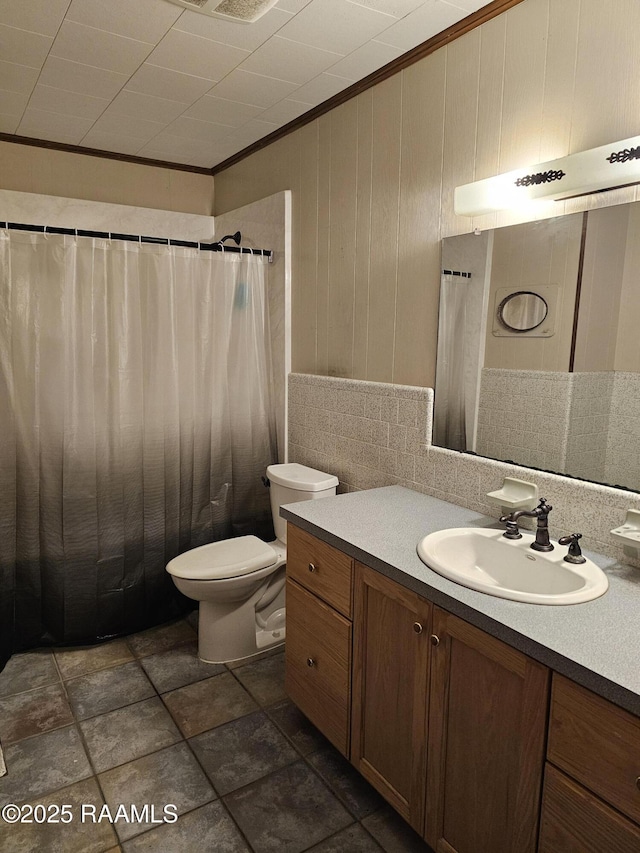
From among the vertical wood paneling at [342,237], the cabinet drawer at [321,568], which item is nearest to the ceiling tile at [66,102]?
the vertical wood paneling at [342,237]

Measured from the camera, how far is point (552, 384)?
170cm

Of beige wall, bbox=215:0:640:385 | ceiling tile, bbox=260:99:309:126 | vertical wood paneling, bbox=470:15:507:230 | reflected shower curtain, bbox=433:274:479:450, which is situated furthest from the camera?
ceiling tile, bbox=260:99:309:126

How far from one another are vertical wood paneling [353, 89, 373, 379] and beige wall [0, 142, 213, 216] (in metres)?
1.52

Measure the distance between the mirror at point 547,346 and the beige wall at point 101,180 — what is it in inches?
83.8

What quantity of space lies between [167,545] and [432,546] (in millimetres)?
1677

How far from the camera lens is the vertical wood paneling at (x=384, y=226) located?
222 centimetres

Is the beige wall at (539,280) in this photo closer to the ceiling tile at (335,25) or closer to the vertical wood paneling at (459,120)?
the vertical wood paneling at (459,120)

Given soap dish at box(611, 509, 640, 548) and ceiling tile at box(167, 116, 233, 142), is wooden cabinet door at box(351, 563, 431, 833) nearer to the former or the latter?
soap dish at box(611, 509, 640, 548)

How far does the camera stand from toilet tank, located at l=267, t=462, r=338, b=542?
249 cm

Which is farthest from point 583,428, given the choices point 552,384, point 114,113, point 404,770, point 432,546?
point 114,113

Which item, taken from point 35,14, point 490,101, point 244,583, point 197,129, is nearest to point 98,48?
point 35,14

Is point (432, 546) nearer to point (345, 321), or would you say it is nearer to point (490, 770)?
point (490, 770)

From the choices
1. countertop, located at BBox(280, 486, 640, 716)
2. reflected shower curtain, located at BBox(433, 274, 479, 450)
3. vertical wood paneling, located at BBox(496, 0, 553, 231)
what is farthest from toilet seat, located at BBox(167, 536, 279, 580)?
vertical wood paneling, located at BBox(496, 0, 553, 231)

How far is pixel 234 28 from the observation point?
1925 mm
